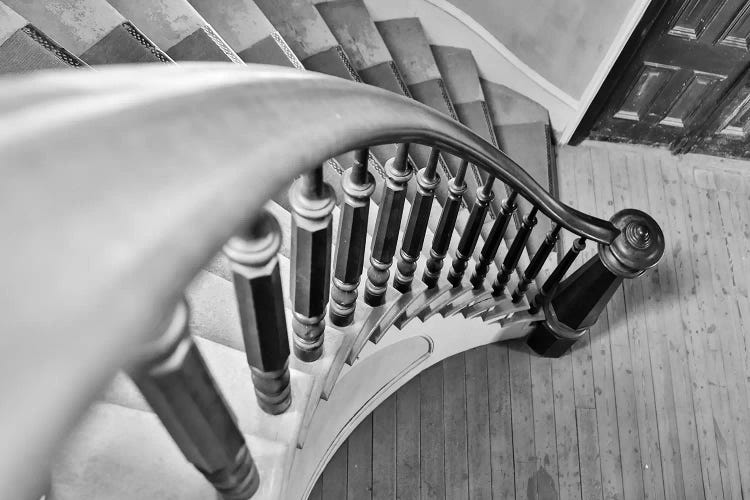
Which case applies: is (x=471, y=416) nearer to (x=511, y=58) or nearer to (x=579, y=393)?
(x=579, y=393)

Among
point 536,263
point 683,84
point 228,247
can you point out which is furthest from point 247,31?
point 683,84

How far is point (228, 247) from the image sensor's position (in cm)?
61

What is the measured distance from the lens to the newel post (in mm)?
1944

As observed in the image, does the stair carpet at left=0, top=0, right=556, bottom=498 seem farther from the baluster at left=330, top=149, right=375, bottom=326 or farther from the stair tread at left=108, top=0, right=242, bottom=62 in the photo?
the baluster at left=330, top=149, right=375, bottom=326

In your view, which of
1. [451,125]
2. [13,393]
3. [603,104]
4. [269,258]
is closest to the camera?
[13,393]

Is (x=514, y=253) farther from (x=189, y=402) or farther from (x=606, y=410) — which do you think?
(x=189, y=402)

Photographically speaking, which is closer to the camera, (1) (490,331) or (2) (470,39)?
(1) (490,331)

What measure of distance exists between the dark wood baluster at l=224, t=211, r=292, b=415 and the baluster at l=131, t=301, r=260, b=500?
103mm

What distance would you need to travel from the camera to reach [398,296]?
163 centimetres

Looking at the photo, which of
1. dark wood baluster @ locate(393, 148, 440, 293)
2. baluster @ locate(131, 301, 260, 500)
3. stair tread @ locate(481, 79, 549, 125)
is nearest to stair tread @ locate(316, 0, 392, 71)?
stair tread @ locate(481, 79, 549, 125)

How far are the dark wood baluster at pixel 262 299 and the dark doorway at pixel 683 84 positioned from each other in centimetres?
221

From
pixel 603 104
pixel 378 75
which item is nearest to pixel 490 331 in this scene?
pixel 378 75

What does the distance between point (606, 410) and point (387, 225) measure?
67.4 inches

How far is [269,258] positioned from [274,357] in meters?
0.32
